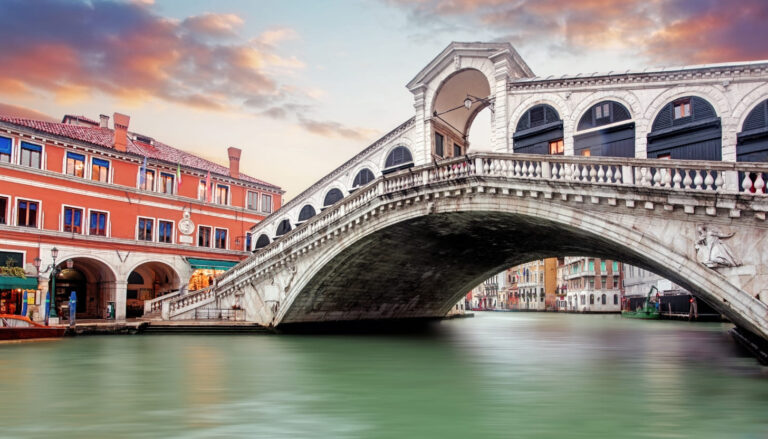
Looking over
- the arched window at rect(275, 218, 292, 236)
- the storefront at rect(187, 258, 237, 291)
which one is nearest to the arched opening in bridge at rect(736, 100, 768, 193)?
the arched window at rect(275, 218, 292, 236)

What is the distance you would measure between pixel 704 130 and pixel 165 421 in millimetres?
14743

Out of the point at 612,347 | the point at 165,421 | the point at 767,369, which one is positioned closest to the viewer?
the point at 165,421

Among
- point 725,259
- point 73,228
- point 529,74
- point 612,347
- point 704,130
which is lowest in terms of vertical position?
point 612,347

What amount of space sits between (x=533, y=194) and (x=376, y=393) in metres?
7.48

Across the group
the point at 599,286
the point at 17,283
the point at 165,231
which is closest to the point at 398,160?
the point at 165,231

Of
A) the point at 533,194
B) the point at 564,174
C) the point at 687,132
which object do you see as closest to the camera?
the point at 564,174

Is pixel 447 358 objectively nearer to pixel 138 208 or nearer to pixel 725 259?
pixel 725 259

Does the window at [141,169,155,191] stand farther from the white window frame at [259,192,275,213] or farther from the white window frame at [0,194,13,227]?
the white window frame at [259,192,275,213]

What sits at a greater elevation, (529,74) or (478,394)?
(529,74)

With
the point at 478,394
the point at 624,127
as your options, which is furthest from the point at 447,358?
the point at 624,127

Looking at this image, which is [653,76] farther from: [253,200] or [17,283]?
[17,283]

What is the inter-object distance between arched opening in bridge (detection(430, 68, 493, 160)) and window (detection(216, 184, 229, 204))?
1482cm

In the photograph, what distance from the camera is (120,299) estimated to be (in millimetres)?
26047

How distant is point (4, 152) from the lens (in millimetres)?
22062
